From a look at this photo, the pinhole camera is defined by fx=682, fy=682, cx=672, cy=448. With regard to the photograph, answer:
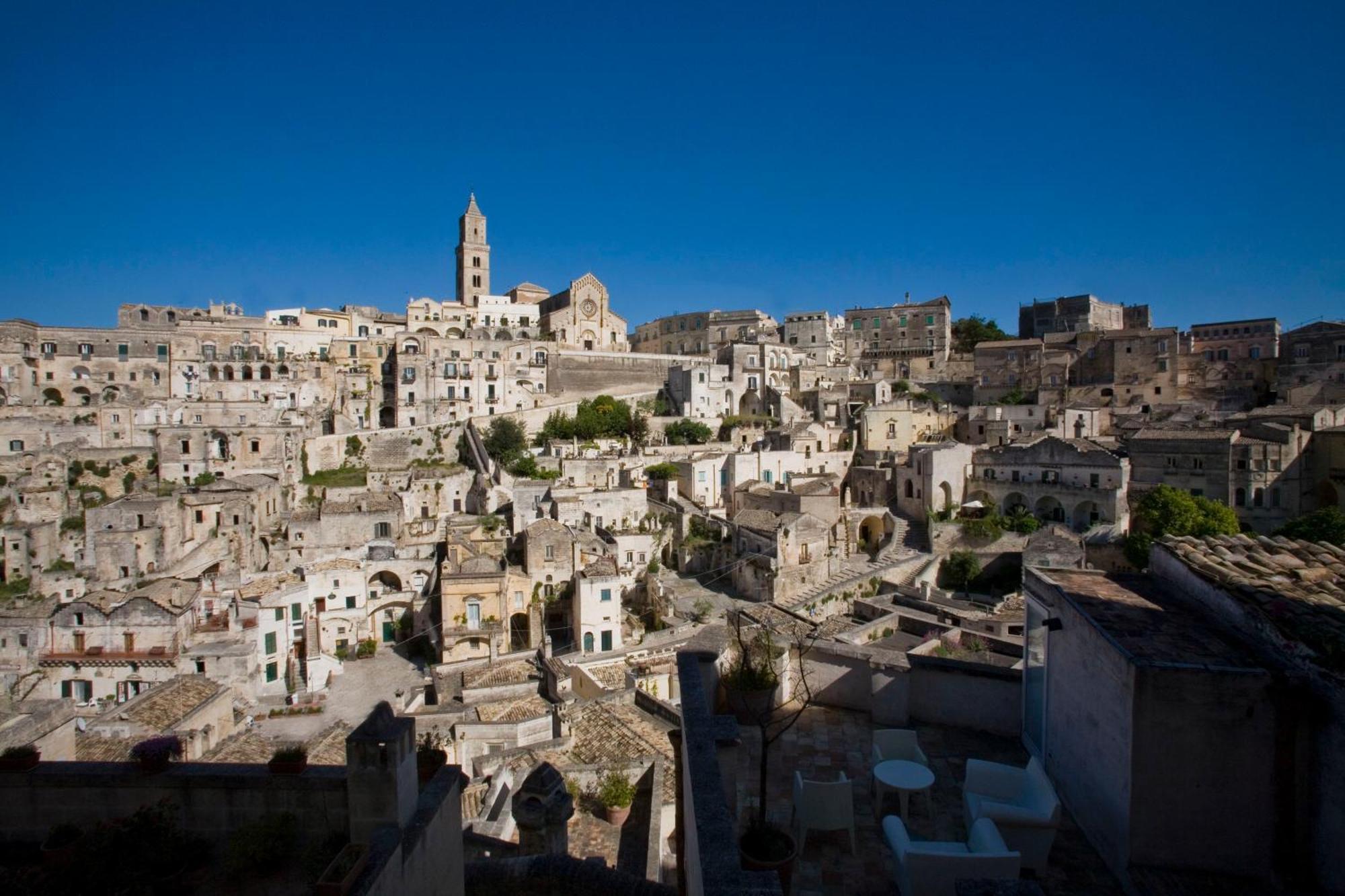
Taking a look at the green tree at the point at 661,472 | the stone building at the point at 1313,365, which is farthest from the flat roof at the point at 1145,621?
the stone building at the point at 1313,365

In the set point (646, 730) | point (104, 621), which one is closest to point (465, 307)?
point (104, 621)

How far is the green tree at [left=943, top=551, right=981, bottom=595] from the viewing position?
29.7 metres

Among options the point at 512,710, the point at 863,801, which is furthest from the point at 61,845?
the point at 512,710

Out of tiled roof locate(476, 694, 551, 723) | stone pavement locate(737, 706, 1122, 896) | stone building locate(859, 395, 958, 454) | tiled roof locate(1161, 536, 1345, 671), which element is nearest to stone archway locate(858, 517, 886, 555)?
stone building locate(859, 395, 958, 454)

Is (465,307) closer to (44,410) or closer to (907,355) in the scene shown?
(44,410)

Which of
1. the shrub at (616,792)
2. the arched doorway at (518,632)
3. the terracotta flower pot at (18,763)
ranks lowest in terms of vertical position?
the arched doorway at (518,632)

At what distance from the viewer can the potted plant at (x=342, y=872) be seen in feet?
13.9

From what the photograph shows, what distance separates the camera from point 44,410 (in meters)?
34.7

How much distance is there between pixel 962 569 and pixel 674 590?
1279 centimetres

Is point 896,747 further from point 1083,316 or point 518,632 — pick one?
point 1083,316

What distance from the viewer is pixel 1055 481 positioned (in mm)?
32156

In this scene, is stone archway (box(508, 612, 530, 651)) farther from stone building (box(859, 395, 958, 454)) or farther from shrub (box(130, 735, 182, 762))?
stone building (box(859, 395, 958, 454))

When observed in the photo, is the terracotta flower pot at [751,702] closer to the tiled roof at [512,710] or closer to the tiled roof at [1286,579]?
the tiled roof at [1286,579]

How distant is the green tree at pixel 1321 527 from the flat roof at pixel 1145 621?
23.8 m
